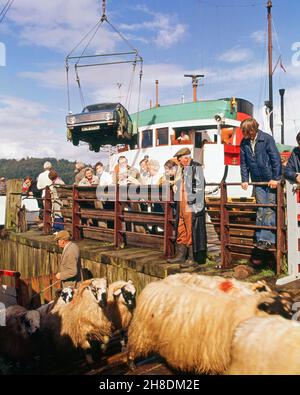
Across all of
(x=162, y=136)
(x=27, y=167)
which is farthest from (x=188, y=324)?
(x=27, y=167)

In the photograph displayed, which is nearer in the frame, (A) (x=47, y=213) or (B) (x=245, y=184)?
(B) (x=245, y=184)

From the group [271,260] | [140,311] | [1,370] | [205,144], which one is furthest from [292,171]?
[205,144]

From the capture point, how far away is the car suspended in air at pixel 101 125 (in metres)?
13.5

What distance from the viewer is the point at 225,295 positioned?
3.59 meters

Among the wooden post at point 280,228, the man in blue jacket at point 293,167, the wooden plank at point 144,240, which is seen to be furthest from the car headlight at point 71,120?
the wooden post at point 280,228

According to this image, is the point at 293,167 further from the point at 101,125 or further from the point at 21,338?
the point at 101,125

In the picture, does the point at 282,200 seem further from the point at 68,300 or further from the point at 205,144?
the point at 205,144

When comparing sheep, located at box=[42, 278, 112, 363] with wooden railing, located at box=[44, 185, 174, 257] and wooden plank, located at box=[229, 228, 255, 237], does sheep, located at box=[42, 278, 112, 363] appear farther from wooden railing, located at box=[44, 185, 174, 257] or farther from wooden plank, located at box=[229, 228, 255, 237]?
wooden plank, located at box=[229, 228, 255, 237]

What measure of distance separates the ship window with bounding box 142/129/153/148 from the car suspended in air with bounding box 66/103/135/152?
51 centimetres

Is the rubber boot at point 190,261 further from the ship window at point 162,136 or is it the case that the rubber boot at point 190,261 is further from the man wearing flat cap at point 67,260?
the ship window at point 162,136

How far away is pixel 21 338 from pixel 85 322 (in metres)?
0.97

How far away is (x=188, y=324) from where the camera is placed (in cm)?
361

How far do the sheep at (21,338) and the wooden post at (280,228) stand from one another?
11.1ft

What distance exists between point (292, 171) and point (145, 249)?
352cm
